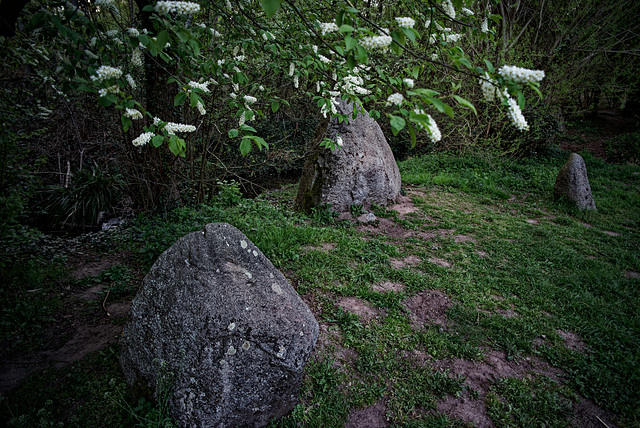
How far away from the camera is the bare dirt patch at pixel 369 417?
2.15 meters

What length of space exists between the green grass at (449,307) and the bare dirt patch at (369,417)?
0.11ft

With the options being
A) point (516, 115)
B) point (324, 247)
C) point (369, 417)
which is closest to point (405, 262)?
point (324, 247)

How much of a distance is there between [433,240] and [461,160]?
16.9 ft

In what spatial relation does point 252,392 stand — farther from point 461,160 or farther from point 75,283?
point 461,160

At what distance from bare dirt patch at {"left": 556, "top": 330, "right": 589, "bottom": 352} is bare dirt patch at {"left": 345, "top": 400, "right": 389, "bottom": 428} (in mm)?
2017

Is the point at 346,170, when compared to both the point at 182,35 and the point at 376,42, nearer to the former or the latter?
the point at 376,42

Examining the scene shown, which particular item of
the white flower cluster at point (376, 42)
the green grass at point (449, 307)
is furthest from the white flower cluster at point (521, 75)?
the green grass at point (449, 307)

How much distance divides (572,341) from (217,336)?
3316mm

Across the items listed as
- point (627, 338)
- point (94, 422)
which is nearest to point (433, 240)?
point (627, 338)

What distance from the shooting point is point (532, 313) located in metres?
3.31

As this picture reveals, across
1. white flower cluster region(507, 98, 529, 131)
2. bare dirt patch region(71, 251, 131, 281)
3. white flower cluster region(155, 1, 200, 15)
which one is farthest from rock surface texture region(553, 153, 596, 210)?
bare dirt patch region(71, 251, 131, 281)

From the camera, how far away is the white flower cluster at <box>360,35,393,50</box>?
1555 millimetres

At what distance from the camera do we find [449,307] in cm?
332

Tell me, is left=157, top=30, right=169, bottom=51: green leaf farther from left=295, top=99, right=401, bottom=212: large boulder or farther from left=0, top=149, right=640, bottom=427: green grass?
left=295, top=99, right=401, bottom=212: large boulder
